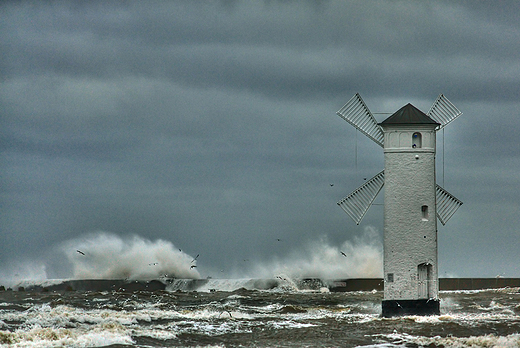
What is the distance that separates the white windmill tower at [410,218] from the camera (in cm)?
3319

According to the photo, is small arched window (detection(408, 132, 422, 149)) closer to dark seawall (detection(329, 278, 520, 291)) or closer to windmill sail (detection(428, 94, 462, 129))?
windmill sail (detection(428, 94, 462, 129))

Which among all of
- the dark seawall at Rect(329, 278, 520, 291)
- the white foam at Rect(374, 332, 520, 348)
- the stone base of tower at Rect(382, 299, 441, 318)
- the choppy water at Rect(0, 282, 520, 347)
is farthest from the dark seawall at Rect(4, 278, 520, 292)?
the white foam at Rect(374, 332, 520, 348)

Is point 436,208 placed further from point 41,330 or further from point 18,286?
point 18,286

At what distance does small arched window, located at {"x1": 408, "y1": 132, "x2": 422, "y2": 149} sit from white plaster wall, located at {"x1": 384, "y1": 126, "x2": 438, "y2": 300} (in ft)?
0.50

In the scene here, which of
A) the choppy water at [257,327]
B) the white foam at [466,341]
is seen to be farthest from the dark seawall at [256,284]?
the white foam at [466,341]

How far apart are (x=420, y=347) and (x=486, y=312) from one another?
12849 mm

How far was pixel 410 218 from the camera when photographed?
109 feet

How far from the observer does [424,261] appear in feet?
109

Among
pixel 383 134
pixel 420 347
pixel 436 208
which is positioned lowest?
pixel 420 347

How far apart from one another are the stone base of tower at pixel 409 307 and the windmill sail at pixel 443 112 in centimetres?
791

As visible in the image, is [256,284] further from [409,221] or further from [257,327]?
[257,327]

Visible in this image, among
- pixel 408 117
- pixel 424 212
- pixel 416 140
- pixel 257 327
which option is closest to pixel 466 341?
pixel 257 327

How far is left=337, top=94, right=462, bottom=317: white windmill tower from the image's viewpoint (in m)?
33.2

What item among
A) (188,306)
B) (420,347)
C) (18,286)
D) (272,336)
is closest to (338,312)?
A: (188,306)
